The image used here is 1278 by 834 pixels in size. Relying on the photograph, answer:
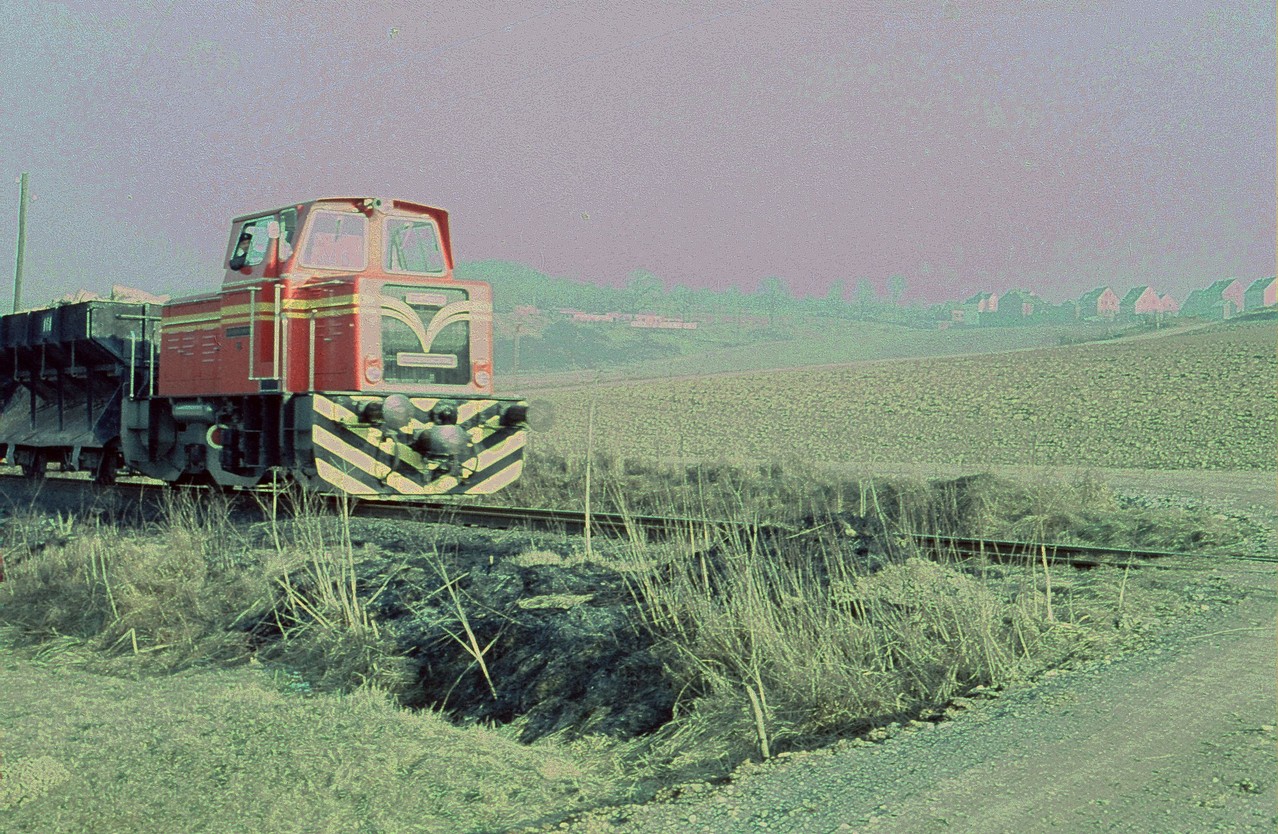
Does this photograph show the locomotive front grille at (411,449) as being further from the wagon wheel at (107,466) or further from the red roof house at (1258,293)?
the red roof house at (1258,293)

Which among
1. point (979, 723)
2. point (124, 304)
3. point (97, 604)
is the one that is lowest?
point (97, 604)

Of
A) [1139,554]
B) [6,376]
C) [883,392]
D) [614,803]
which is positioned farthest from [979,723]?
[883,392]

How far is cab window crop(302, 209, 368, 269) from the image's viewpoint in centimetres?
1194

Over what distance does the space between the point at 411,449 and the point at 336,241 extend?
2347mm

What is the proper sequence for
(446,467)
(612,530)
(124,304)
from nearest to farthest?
1. (612,530)
2. (446,467)
3. (124,304)

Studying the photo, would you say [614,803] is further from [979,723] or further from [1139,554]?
[1139,554]

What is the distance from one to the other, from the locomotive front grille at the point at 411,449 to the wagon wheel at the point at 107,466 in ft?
17.8

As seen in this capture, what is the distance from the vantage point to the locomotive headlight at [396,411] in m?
11.2

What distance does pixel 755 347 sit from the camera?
326 ft

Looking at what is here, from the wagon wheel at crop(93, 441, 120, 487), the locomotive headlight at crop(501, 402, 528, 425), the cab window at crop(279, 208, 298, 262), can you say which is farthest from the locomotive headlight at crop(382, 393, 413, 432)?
the wagon wheel at crop(93, 441, 120, 487)

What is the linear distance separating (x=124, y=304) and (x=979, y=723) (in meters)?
13.4

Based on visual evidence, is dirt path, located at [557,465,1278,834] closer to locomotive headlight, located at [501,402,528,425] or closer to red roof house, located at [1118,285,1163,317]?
locomotive headlight, located at [501,402,528,425]

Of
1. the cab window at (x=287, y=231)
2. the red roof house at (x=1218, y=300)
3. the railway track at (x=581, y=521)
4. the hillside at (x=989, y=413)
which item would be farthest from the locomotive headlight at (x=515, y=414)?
the red roof house at (x=1218, y=300)

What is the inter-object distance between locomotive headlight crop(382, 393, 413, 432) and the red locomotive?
1cm
